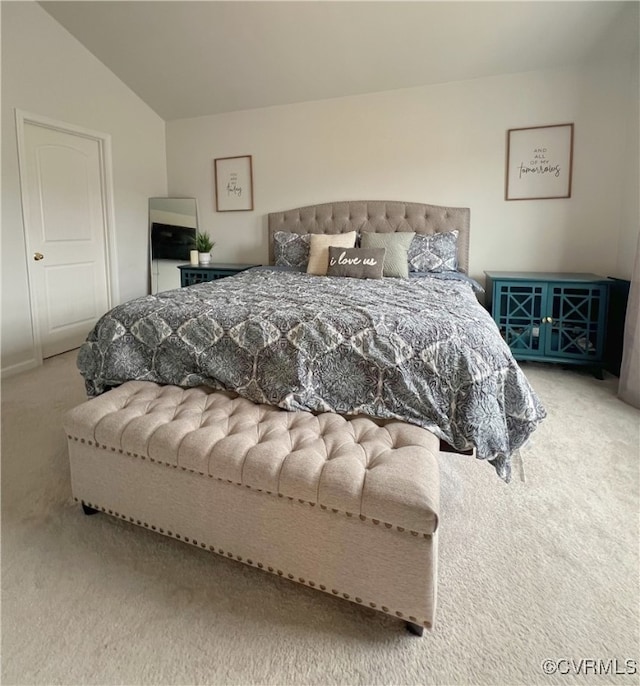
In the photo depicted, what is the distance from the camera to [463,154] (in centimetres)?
379

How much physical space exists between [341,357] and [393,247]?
1962 millimetres

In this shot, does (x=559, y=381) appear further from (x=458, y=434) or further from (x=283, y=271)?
(x=283, y=271)

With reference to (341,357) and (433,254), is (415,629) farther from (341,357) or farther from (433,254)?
(433,254)

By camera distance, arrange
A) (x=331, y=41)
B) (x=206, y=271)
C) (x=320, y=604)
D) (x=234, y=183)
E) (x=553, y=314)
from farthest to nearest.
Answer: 1. (x=234, y=183)
2. (x=206, y=271)
3. (x=331, y=41)
4. (x=553, y=314)
5. (x=320, y=604)

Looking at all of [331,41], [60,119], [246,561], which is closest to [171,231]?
[60,119]

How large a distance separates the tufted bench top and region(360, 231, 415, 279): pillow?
76.8 inches

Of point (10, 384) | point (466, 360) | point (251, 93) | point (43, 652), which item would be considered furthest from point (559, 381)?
point (10, 384)

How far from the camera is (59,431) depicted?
2482 mm

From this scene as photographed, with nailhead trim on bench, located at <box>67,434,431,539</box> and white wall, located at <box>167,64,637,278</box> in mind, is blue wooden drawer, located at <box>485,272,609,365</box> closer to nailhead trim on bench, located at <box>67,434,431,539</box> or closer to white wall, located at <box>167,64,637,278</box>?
white wall, located at <box>167,64,637,278</box>

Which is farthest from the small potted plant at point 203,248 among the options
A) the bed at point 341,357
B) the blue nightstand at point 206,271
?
the bed at point 341,357

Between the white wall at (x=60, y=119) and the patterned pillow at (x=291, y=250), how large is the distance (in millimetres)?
1642

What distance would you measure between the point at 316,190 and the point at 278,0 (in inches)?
59.0

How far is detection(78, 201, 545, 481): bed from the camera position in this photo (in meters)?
1.66

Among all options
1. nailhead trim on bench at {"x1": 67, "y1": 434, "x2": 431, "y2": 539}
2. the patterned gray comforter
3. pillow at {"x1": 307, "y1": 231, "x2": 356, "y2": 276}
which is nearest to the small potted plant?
pillow at {"x1": 307, "y1": 231, "x2": 356, "y2": 276}
